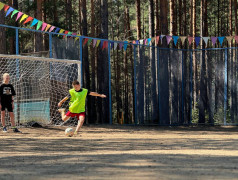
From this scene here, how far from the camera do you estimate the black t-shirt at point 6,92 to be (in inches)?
473

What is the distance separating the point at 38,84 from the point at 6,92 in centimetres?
248

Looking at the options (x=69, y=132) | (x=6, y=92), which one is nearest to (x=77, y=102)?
(x=69, y=132)

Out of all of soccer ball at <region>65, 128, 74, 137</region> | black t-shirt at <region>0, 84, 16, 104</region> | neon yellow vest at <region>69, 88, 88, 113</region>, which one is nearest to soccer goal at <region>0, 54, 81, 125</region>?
black t-shirt at <region>0, 84, 16, 104</region>

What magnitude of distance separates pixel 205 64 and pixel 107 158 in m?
12.1

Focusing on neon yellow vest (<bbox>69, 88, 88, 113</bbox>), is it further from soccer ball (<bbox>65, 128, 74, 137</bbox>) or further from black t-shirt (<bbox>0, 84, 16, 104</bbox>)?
black t-shirt (<bbox>0, 84, 16, 104</bbox>)

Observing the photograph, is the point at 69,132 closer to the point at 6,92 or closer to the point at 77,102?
the point at 77,102

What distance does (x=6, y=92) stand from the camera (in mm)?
12031

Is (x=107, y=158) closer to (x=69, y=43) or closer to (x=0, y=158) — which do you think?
(x=0, y=158)

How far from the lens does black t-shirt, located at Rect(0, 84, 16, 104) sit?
1201 centimetres

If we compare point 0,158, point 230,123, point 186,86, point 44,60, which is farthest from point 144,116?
point 0,158

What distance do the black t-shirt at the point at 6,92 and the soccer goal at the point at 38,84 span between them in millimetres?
1482

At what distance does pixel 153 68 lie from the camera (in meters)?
17.8

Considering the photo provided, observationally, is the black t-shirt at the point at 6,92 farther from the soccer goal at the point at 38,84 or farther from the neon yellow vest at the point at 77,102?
the neon yellow vest at the point at 77,102

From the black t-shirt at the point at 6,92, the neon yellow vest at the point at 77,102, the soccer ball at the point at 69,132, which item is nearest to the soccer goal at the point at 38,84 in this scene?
the black t-shirt at the point at 6,92
